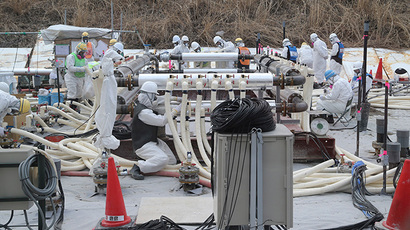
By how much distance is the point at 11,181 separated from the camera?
13.9ft

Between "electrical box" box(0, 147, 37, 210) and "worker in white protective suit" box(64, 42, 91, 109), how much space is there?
330 inches

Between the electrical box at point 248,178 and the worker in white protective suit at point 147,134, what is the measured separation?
266 cm

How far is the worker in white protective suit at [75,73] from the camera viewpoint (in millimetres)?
12587

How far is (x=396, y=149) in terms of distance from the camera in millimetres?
6211

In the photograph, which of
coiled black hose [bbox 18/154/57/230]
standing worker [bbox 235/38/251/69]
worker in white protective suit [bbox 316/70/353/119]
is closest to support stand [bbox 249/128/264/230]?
coiled black hose [bbox 18/154/57/230]

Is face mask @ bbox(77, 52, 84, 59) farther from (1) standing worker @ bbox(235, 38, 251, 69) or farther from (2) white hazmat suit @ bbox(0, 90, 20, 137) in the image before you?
(2) white hazmat suit @ bbox(0, 90, 20, 137)

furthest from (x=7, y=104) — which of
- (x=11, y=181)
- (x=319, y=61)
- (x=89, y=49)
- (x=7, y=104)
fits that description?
(x=319, y=61)

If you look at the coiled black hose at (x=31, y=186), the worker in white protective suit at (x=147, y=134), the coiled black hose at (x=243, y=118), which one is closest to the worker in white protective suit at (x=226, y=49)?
the worker in white protective suit at (x=147, y=134)

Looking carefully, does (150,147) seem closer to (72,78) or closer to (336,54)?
(72,78)

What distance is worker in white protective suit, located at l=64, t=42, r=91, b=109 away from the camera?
1259 centimetres

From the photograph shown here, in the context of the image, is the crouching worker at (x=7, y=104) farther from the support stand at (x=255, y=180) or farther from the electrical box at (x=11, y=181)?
the support stand at (x=255, y=180)

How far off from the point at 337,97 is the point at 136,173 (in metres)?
5.15

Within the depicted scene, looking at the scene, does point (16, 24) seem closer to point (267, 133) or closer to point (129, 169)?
point (129, 169)

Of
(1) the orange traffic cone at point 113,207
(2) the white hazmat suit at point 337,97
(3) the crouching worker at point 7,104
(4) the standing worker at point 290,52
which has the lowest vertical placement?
(1) the orange traffic cone at point 113,207
